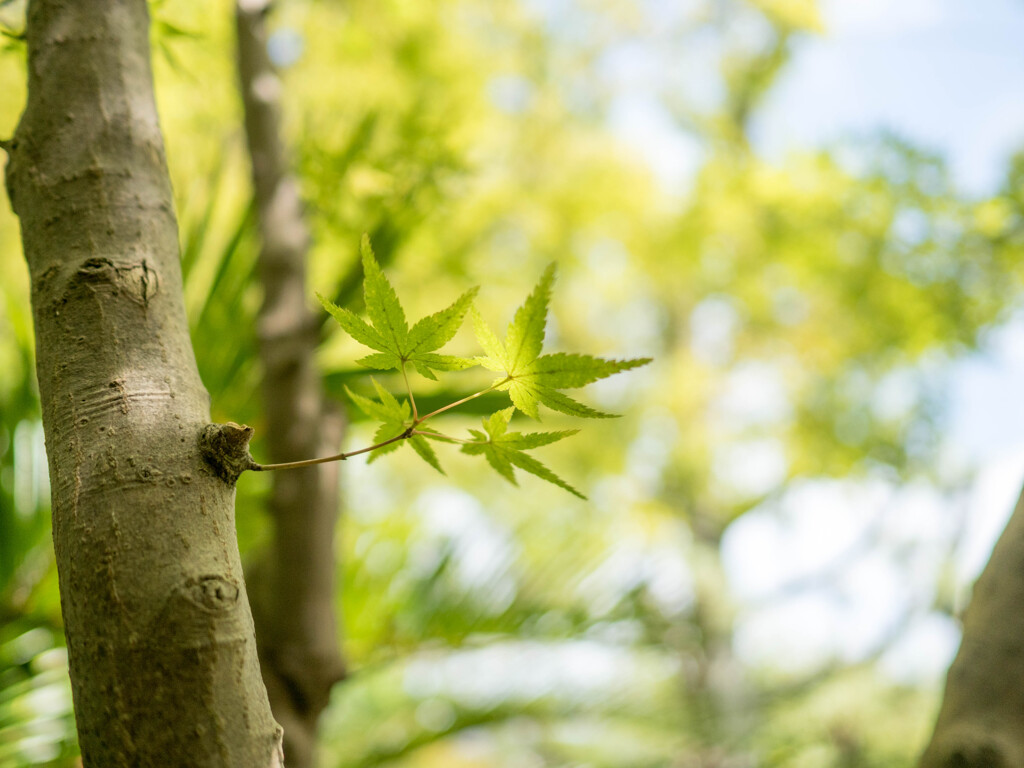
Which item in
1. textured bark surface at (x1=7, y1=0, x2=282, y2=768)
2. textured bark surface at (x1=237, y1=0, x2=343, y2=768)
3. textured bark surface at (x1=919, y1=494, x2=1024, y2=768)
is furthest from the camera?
textured bark surface at (x1=237, y1=0, x2=343, y2=768)

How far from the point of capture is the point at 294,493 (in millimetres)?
668

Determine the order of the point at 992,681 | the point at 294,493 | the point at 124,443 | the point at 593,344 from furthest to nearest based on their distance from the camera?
the point at 593,344, the point at 294,493, the point at 992,681, the point at 124,443

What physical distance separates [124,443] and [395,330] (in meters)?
0.10

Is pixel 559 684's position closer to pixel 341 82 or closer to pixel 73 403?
pixel 73 403

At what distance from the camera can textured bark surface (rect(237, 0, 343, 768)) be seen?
65 centimetres

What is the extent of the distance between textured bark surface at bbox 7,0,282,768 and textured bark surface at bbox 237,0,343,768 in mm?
359

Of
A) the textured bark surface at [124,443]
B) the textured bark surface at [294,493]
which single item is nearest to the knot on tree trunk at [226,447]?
the textured bark surface at [124,443]

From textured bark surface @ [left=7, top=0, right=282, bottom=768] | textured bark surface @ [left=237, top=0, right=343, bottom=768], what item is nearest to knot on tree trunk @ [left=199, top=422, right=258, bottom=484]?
textured bark surface @ [left=7, top=0, right=282, bottom=768]

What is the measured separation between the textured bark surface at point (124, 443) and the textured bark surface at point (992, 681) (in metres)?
0.43

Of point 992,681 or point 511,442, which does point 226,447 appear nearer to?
point 511,442

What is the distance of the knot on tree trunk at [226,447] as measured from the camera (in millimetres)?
243

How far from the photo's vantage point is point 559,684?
1.23 metres

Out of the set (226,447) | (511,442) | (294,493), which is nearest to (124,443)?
(226,447)

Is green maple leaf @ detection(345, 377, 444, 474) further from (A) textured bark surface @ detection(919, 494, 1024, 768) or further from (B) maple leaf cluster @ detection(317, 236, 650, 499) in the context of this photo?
(A) textured bark surface @ detection(919, 494, 1024, 768)
